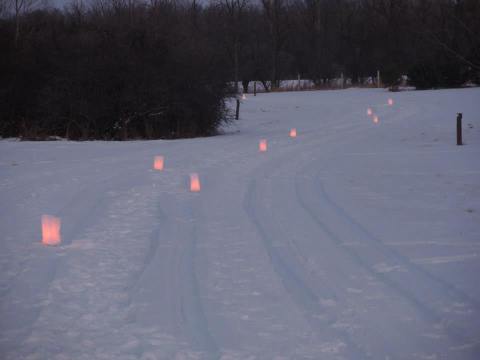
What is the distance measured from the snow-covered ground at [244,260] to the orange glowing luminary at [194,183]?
15cm

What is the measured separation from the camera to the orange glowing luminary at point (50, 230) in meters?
7.09

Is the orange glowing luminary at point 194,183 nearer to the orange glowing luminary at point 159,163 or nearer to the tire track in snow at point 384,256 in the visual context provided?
the tire track in snow at point 384,256

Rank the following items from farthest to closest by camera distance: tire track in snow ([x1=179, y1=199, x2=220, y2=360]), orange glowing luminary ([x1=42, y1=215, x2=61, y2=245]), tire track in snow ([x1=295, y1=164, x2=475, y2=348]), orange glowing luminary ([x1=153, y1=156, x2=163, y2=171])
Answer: orange glowing luminary ([x1=153, y1=156, x2=163, y2=171]) < orange glowing luminary ([x1=42, y1=215, x2=61, y2=245]) < tire track in snow ([x1=295, y1=164, x2=475, y2=348]) < tire track in snow ([x1=179, y1=199, x2=220, y2=360])

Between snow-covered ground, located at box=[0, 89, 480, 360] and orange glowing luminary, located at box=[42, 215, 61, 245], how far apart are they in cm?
13

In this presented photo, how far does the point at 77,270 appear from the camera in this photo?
6.25 metres

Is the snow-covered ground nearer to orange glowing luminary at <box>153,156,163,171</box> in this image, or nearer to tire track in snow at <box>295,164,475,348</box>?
tire track in snow at <box>295,164,475,348</box>

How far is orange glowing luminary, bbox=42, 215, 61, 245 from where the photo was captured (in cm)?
709

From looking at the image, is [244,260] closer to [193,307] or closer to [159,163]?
[193,307]

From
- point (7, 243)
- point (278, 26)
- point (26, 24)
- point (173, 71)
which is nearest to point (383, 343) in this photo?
point (7, 243)

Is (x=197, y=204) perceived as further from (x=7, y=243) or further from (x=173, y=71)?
(x=173, y=71)

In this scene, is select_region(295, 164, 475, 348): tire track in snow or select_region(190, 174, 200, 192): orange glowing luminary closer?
select_region(295, 164, 475, 348): tire track in snow

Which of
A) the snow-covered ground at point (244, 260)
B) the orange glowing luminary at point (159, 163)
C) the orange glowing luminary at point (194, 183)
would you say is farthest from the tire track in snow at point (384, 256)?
the orange glowing luminary at point (159, 163)

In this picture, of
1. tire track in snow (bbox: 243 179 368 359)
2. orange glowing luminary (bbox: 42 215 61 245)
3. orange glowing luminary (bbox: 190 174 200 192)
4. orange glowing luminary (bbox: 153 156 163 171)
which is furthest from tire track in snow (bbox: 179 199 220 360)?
orange glowing luminary (bbox: 153 156 163 171)

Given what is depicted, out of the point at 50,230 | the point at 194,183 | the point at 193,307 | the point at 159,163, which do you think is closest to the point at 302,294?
the point at 193,307
